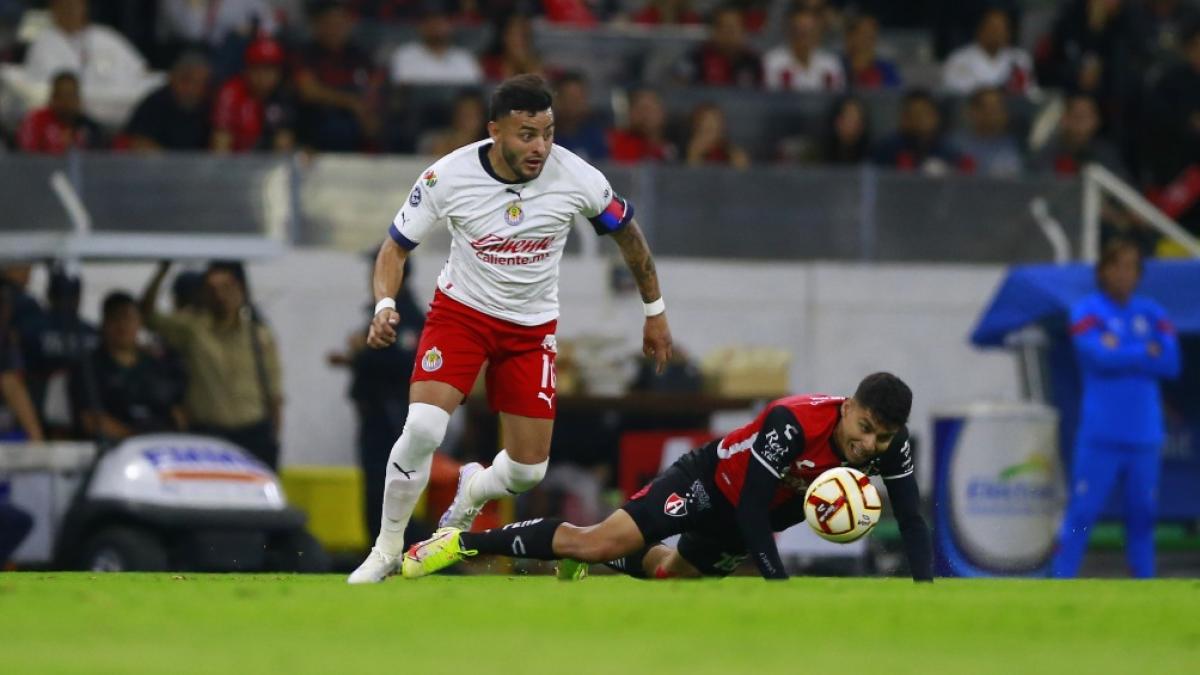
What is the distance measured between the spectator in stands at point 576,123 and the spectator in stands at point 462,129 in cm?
65

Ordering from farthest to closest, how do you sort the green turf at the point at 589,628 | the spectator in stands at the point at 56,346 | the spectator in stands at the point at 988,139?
the spectator in stands at the point at 988,139
the spectator in stands at the point at 56,346
the green turf at the point at 589,628

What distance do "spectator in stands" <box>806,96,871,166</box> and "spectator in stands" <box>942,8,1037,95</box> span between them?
1960 millimetres

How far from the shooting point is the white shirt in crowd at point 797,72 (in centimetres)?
2003

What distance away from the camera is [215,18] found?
20.0 m

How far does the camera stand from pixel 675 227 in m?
18.2

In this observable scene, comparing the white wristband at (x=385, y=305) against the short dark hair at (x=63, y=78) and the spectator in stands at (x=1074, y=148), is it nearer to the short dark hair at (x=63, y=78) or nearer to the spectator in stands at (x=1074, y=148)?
the short dark hair at (x=63, y=78)

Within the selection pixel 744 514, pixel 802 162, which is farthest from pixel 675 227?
pixel 744 514

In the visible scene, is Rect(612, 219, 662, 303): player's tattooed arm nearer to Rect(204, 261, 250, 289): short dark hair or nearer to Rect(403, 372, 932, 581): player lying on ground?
Rect(403, 372, 932, 581): player lying on ground

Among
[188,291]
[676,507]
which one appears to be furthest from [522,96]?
[188,291]

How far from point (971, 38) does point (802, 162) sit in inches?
141

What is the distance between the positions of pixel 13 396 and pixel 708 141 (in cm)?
667

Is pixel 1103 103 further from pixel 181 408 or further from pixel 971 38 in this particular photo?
pixel 181 408

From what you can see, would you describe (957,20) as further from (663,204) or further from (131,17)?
(131,17)

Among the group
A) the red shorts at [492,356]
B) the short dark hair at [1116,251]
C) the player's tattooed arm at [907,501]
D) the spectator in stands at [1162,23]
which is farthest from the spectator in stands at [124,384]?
the spectator in stands at [1162,23]
